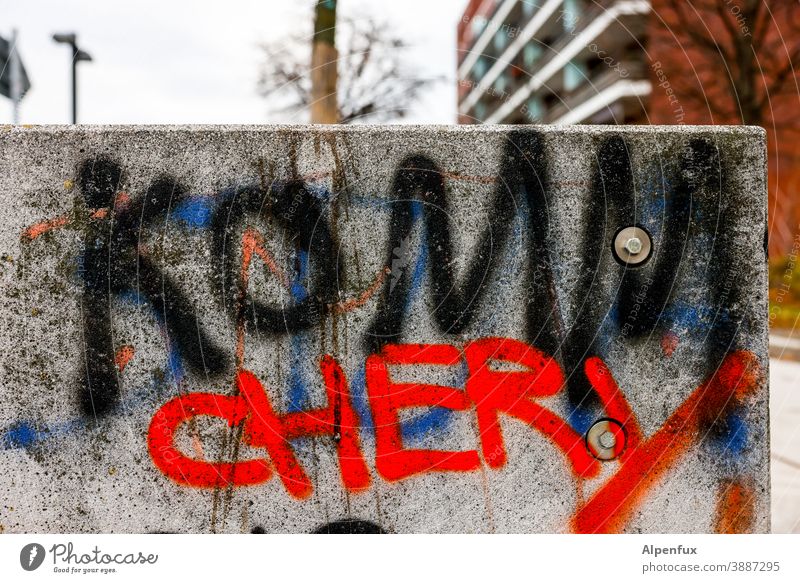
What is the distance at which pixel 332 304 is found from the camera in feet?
6.63

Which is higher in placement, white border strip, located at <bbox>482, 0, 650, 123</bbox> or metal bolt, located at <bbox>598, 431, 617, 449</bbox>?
white border strip, located at <bbox>482, 0, 650, 123</bbox>

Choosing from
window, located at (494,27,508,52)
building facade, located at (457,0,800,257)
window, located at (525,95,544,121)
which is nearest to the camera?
window, located at (525,95,544,121)

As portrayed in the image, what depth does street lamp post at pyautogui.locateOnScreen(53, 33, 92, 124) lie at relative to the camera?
4363 mm

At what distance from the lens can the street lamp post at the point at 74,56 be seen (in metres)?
4.36

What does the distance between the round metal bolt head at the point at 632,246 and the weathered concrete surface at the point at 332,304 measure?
0.08 feet

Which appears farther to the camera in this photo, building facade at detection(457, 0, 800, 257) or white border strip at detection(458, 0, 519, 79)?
building facade at detection(457, 0, 800, 257)

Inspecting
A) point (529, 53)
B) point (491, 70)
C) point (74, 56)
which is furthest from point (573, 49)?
point (74, 56)

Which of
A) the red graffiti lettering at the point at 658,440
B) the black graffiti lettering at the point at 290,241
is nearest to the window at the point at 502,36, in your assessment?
the black graffiti lettering at the point at 290,241

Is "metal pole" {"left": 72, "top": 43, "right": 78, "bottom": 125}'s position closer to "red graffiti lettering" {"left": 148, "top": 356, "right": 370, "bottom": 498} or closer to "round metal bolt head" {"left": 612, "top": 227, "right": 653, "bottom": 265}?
"red graffiti lettering" {"left": 148, "top": 356, "right": 370, "bottom": 498}

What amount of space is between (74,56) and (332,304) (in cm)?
351

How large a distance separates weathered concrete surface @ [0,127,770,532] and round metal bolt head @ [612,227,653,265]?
0.03 m

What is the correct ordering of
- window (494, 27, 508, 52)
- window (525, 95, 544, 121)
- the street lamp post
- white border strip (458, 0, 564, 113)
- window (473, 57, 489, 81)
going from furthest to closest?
window (473, 57, 489, 81), the street lamp post, window (494, 27, 508, 52), white border strip (458, 0, 564, 113), window (525, 95, 544, 121)

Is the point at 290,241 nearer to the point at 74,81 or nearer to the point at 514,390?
the point at 514,390

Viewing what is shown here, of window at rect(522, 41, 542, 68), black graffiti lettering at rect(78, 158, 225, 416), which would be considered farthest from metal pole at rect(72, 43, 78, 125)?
window at rect(522, 41, 542, 68)
